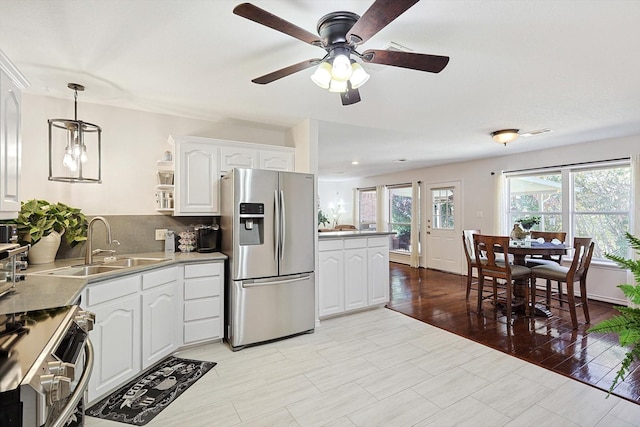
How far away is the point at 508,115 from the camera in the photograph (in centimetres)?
334

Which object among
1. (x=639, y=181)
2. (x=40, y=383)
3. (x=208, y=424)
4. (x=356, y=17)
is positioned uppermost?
(x=356, y=17)

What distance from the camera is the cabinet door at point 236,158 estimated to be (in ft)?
10.5

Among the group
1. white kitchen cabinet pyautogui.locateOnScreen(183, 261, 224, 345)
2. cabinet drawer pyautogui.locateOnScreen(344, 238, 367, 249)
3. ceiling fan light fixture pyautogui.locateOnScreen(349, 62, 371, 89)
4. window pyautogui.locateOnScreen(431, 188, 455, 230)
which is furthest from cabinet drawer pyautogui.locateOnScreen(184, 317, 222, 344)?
window pyautogui.locateOnScreen(431, 188, 455, 230)


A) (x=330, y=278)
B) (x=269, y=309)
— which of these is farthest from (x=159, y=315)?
(x=330, y=278)

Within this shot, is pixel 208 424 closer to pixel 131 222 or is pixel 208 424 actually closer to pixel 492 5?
pixel 131 222

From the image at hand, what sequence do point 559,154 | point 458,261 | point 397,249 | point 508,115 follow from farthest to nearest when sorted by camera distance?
point 397,249 → point 458,261 → point 559,154 → point 508,115

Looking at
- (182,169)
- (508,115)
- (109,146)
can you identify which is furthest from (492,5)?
(109,146)

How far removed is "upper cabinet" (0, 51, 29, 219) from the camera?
158cm

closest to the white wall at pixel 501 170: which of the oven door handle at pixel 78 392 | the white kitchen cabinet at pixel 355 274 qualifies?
the white kitchen cabinet at pixel 355 274

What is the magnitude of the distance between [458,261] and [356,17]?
584cm

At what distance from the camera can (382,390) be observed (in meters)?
2.20

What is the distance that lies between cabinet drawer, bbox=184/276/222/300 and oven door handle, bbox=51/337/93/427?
1494 millimetres

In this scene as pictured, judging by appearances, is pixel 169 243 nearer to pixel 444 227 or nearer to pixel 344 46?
pixel 344 46

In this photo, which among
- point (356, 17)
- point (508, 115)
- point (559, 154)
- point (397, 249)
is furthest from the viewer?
point (397, 249)
